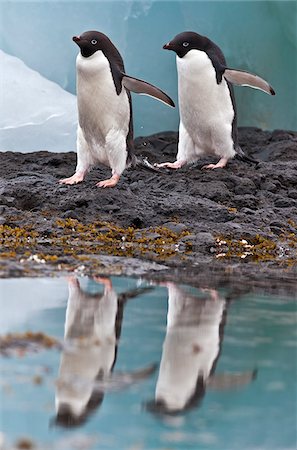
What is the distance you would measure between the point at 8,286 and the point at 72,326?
750 mm

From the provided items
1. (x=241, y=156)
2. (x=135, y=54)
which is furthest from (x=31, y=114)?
(x=241, y=156)

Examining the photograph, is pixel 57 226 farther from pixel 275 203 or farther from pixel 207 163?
pixel 207 163

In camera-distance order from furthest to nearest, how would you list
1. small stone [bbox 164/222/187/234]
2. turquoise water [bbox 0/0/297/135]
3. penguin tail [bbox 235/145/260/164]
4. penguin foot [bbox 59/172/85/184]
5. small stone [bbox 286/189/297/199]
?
1. turquoise water [bbox 0/0/297/135]
2. penguin tail [bbox 235/145/260/164]
3. small stone [bbox 286/189/297/199]
4. penguin foot [bbox 59/172/85/184]
5. small stone [bbox 164/222/187/234]

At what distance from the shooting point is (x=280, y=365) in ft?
8.97

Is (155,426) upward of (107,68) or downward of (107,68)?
downward

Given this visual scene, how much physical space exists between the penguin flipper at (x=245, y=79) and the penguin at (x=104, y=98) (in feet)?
3.28

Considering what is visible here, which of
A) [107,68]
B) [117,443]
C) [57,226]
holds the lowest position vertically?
[57,226]

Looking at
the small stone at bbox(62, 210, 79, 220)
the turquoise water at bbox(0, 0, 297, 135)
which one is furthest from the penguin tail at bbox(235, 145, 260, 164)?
the turquoise water at bbox(0, 0, 297, 135)

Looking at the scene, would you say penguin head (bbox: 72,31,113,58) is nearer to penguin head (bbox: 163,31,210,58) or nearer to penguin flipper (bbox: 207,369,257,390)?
penguin head (bbox: 163,31,210,58)

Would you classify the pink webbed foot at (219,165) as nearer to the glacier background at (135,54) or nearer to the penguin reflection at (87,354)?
the glacier background at (135,54)

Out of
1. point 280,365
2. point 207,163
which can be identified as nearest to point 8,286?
point 280,365

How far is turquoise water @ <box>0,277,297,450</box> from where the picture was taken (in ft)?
7.06

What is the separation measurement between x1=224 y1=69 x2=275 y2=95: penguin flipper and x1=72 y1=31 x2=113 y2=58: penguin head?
1361 mm

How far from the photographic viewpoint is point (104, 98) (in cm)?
631
